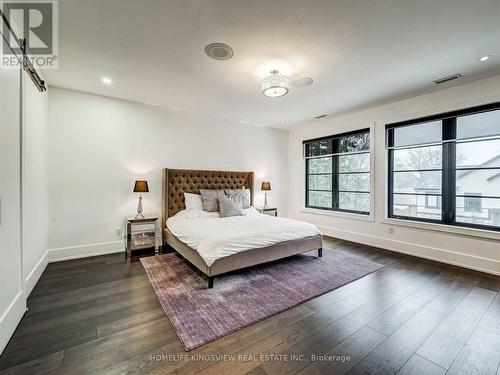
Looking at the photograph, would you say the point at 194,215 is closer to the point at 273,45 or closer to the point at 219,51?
the point at 219,51

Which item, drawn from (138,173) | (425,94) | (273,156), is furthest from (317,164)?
(138,173)

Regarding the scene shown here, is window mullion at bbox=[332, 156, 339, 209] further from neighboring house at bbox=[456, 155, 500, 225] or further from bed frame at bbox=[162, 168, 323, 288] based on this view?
neighboring house at bbox=[456, 155, 500, 225]

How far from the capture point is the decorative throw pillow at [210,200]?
428 cm

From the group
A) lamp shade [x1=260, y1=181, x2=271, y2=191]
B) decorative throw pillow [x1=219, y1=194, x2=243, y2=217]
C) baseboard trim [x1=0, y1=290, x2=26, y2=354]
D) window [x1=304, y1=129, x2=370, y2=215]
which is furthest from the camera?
lamp shade [x1=260, y1=181, x2=271, y2=191]

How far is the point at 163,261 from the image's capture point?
3482 millimetres

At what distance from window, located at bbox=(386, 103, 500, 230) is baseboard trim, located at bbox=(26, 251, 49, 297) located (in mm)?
Answer: 5467

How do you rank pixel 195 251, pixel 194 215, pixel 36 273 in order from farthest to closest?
1. pixel 194 215
2. pixel 195 251
3. pixel 36 273

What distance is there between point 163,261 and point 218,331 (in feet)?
6.34

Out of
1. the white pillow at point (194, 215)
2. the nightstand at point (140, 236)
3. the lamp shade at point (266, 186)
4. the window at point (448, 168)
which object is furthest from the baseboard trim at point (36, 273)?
the window at point (448, 168)

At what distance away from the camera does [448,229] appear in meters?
3.51

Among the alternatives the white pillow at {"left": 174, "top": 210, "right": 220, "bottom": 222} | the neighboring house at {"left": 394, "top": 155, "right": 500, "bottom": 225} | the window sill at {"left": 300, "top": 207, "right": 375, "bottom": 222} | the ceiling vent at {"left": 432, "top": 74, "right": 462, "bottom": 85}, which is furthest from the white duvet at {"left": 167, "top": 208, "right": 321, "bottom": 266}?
the ceiling vent at {"left": 432, "top": 74, "right": 462, "bottom": 85}

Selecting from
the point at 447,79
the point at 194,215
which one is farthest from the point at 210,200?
the point at 447,79

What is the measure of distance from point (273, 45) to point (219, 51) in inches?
23.3

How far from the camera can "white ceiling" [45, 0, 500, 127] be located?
190 cm
